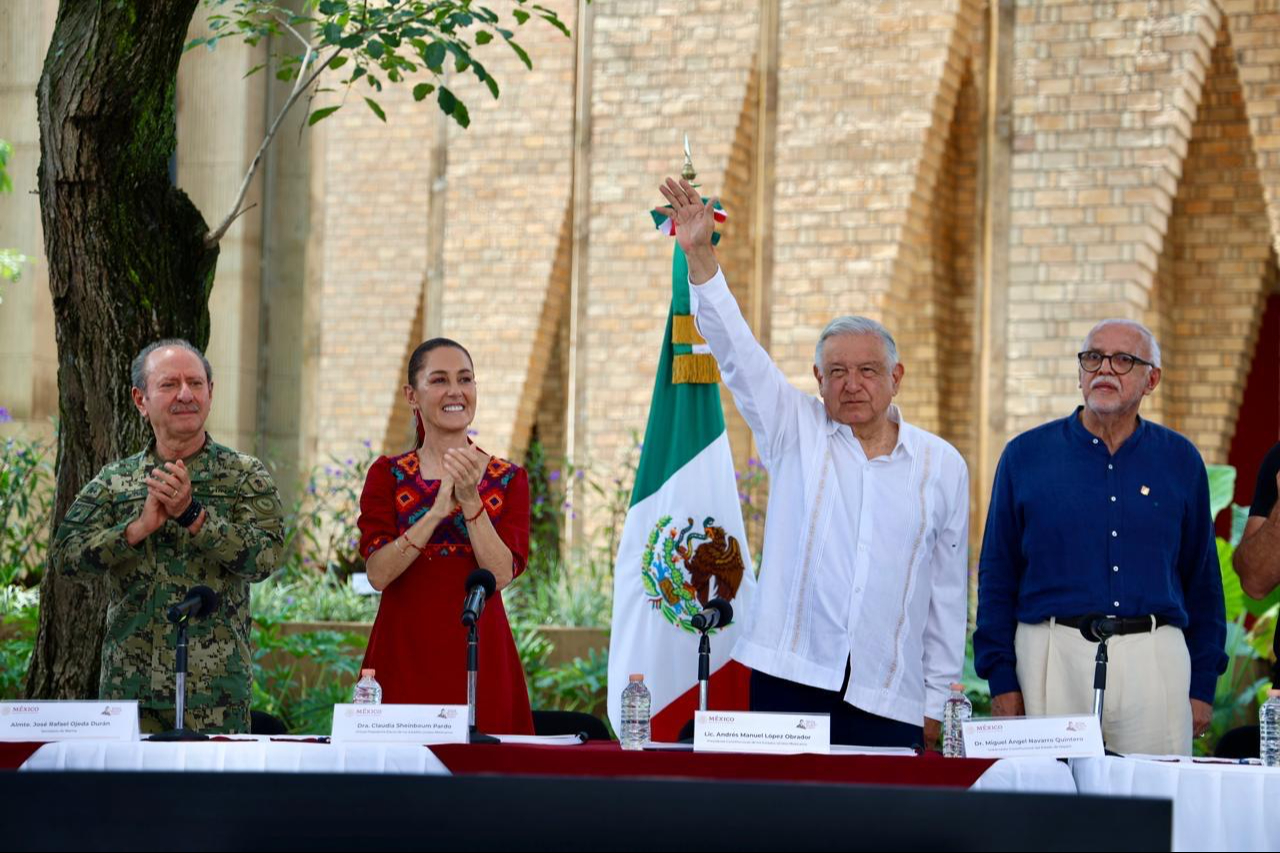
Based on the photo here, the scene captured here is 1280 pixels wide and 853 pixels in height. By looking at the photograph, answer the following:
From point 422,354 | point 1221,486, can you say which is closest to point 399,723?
point 422,354

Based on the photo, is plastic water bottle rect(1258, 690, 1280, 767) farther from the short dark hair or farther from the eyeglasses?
the short dark hair

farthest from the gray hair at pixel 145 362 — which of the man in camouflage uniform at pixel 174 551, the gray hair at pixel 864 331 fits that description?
the gray hair at pixel 864 331

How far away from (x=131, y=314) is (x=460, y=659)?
153 centimetres

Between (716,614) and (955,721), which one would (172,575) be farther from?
(955,721)

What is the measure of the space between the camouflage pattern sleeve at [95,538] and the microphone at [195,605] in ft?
1.30

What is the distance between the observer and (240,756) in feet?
9.43

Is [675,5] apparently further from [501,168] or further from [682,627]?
[682,627]

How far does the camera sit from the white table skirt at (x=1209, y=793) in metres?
2.67

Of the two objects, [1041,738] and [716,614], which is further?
[716,614]

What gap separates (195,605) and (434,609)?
2.25 ft

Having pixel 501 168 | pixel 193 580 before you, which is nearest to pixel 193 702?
pixel 193 580

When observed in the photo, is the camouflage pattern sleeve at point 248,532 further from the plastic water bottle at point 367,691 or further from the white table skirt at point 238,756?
the white table skirt at point 238,756

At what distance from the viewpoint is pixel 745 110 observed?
9195 mm

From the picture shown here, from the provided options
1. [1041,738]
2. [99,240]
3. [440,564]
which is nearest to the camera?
[1041,738]
